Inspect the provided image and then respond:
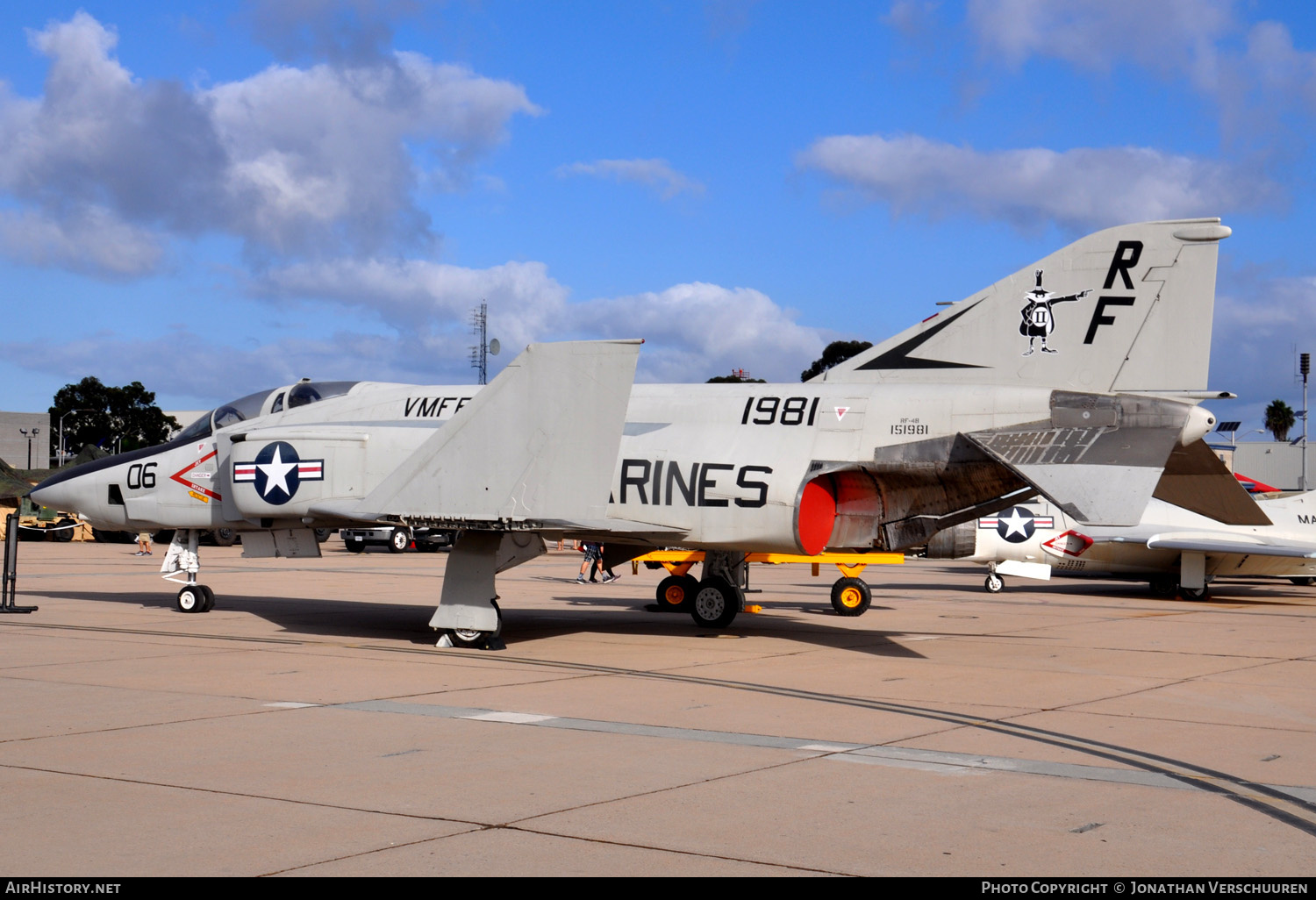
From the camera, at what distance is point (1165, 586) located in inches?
1024

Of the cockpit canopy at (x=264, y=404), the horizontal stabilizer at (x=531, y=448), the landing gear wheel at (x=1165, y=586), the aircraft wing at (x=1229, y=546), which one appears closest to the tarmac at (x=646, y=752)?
the horizontal stabilizer at (x=531, y=448)

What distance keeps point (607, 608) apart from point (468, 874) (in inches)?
572

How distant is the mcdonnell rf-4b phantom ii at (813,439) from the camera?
11305 millimetres

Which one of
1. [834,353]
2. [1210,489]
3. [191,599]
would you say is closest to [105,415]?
[834,353]

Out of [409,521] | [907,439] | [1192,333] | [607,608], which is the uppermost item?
[1192,333]

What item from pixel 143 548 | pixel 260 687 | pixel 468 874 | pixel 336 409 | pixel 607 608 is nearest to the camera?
pixel 468 874

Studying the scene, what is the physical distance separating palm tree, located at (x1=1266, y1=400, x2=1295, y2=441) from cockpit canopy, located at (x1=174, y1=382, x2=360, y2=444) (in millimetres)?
98047

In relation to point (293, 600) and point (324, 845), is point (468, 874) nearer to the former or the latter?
point (324, 845)

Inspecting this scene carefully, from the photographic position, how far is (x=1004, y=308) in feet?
41.2

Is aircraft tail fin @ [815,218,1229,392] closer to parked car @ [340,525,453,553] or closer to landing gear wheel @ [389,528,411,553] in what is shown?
parked car @ [340,525,453,553]

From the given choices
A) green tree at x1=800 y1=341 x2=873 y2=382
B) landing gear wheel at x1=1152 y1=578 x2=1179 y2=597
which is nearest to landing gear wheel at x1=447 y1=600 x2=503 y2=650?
landing gear wheel at x1=1152 y1=578 x2=1179 y2=597

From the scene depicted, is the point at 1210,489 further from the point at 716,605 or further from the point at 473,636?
the point at 473,636

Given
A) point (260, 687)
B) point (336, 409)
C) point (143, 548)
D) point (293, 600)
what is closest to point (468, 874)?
point (260, 687)

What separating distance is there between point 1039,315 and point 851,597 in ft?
23.7
